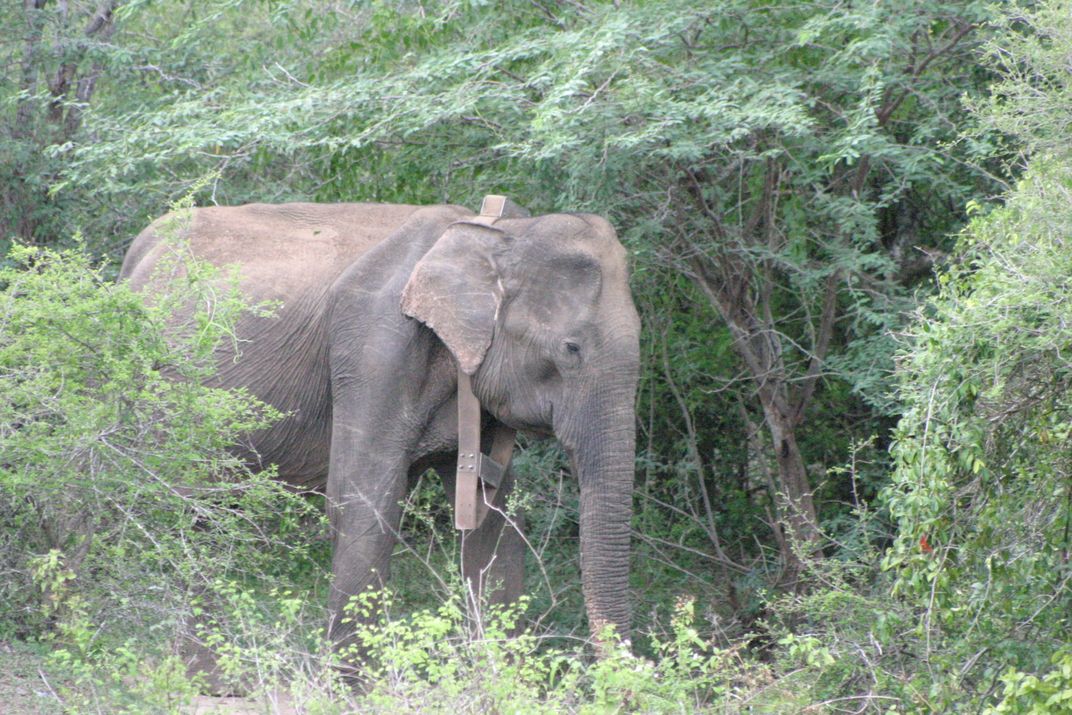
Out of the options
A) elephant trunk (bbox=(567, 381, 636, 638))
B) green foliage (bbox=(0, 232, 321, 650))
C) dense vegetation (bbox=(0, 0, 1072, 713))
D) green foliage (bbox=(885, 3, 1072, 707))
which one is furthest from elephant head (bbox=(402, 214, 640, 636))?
green foliage (bbox=(885, 3, 1072, 707))

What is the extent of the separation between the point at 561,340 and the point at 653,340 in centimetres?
188

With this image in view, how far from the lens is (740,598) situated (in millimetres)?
9109

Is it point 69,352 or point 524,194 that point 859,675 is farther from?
point 524,194

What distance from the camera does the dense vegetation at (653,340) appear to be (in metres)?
5.52

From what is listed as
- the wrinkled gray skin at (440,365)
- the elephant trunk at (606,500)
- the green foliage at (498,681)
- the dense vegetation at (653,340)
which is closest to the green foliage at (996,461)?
the dense vegetation at (653,340)

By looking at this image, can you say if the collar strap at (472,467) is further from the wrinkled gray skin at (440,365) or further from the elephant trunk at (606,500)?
the elephant trunk at (606,500)

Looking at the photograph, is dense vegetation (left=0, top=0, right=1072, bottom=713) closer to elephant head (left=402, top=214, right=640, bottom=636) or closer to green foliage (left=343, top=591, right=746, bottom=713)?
green foliage (left=343, top=591, right=746, bottom=713)

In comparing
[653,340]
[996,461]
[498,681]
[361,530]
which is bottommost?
[361,530]

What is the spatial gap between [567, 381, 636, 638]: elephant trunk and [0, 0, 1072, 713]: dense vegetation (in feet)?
1.35

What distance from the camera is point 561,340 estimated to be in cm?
738

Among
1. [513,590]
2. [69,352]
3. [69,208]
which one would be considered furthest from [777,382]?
[69,208]

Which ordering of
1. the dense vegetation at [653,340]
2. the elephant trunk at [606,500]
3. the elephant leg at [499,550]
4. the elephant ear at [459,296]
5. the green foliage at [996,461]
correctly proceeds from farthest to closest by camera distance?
the elephant leg at [499,550] < the elephant ear at [459,296] < the elephant trunk at [606,500] < the dense vegetation at [653,340] < the green foliage at [996,461]

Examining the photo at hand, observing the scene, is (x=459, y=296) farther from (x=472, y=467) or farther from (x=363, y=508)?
(x=363, y=508)

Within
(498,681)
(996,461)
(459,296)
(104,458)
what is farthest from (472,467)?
(996,461)
